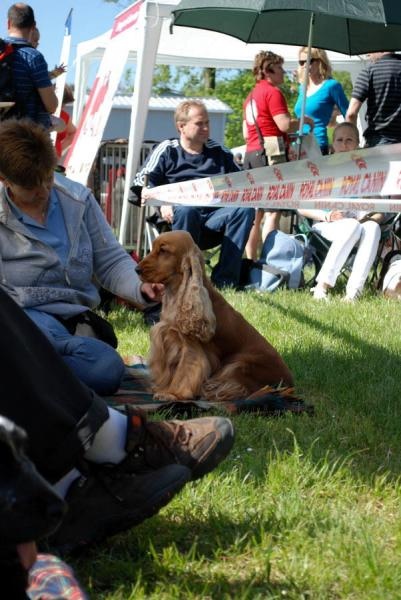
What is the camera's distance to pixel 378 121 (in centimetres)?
816

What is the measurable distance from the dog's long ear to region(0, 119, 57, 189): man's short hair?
0.87 m

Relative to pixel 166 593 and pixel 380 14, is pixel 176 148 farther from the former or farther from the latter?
pixel 166 593

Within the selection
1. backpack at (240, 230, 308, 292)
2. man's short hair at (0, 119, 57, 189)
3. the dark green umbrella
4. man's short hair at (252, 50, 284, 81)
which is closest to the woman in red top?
man's short hair at (252, 50, 284, 81)

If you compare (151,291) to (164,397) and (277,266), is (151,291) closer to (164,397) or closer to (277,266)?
(164,397)

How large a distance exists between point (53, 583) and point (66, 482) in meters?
0.42

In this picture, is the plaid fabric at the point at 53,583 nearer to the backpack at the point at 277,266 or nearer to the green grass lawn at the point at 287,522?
the green grass lawn at the point at 287,522

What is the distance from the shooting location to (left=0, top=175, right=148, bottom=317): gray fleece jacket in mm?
3787

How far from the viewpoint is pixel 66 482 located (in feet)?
7.77

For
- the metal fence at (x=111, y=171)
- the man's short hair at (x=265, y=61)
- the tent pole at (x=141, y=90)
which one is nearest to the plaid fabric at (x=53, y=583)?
the tent pole at (x=141, y=90)

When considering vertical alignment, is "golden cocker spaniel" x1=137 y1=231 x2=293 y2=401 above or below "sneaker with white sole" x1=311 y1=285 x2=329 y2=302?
above

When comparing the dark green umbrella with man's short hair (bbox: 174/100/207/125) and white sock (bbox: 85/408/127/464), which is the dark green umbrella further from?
white sock (bbox: 85/408/127/464)

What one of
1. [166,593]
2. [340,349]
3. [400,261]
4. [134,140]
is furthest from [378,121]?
[166,593]

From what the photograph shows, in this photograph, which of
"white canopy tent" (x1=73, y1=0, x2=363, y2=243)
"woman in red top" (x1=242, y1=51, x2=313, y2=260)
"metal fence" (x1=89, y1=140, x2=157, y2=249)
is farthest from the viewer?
"white canopy tent" (x1=73, y1=0, x2=363, y2=243)

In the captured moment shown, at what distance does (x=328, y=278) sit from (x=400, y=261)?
63cm
